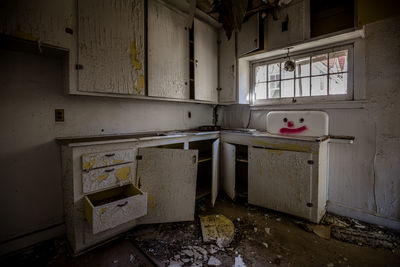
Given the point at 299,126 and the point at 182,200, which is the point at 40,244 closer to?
the point at 182,200

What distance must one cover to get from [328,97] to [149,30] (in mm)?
2219

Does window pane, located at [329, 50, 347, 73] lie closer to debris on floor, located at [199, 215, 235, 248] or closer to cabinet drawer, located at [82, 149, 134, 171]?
debris on floor, located at [199, 215, 235, 248]

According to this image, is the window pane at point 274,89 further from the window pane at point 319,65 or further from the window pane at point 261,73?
the window pane at point 319,65

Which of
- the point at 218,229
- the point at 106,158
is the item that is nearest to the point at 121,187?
the point at 106,158

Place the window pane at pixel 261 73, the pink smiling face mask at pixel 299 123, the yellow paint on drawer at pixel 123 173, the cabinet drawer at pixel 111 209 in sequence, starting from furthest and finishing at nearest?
the window pane at pixel 261 73 → the pink smiling face mask at pixel 299 123 → the yellow paint on drawer at pixel 123 173 → the cabinet drawer at pixel 111 209

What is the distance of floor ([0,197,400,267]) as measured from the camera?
1.50m

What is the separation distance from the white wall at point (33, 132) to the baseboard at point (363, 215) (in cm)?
281

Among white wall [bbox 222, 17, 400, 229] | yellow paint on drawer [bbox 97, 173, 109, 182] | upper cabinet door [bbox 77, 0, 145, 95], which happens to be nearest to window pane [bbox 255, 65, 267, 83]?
white wall [bbox 222, 17, 400, 229]

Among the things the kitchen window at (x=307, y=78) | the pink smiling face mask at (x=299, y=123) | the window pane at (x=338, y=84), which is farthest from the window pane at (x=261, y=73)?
the window pane at (x=338, y=84)

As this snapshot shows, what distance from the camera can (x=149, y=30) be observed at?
2107 mm

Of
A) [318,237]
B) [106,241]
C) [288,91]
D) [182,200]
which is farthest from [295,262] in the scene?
[288,91]

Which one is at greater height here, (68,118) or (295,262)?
(68,118)

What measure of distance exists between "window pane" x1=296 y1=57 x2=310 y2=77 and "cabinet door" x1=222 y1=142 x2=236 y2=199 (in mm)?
1319

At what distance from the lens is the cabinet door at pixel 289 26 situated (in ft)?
7.14
